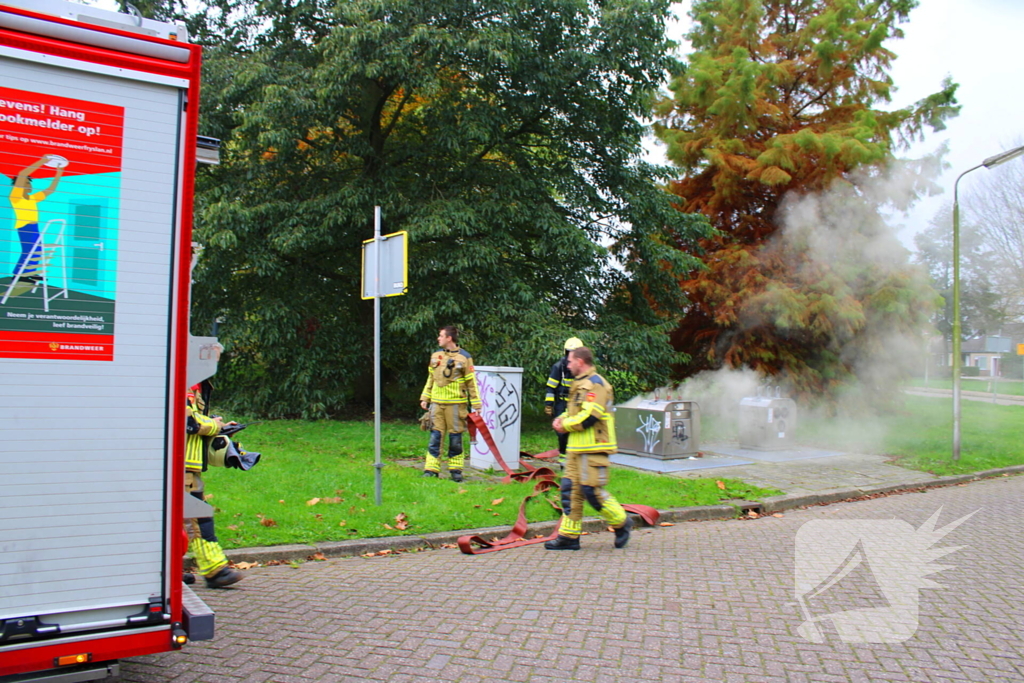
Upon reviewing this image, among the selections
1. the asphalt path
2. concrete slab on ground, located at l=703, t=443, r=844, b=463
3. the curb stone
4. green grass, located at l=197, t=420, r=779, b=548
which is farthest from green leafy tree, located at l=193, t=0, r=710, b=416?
the asphalt path

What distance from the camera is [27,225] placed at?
3072 mm

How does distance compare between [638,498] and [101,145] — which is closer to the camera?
[101,145]

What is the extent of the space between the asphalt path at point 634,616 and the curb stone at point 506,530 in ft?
0.61

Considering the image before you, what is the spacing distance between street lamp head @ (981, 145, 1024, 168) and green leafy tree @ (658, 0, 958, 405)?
5242mm

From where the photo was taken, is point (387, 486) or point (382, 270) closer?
point (382, 270)

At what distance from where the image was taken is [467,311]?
47.8 ft

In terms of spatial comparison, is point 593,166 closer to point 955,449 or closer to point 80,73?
point 955,449

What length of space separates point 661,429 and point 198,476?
7830mm

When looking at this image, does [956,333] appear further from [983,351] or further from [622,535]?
[983,351]

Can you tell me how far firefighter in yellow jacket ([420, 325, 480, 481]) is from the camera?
9086 mm

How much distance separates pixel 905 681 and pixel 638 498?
4646 millimetres

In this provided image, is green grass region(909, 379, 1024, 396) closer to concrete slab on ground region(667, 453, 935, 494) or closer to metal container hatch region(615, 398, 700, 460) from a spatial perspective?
concrete slab on ground region(667, 453, 935, 494)

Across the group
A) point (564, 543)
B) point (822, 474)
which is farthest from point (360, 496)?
point (822, 474)

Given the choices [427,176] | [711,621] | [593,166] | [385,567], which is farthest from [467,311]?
[711,621]
